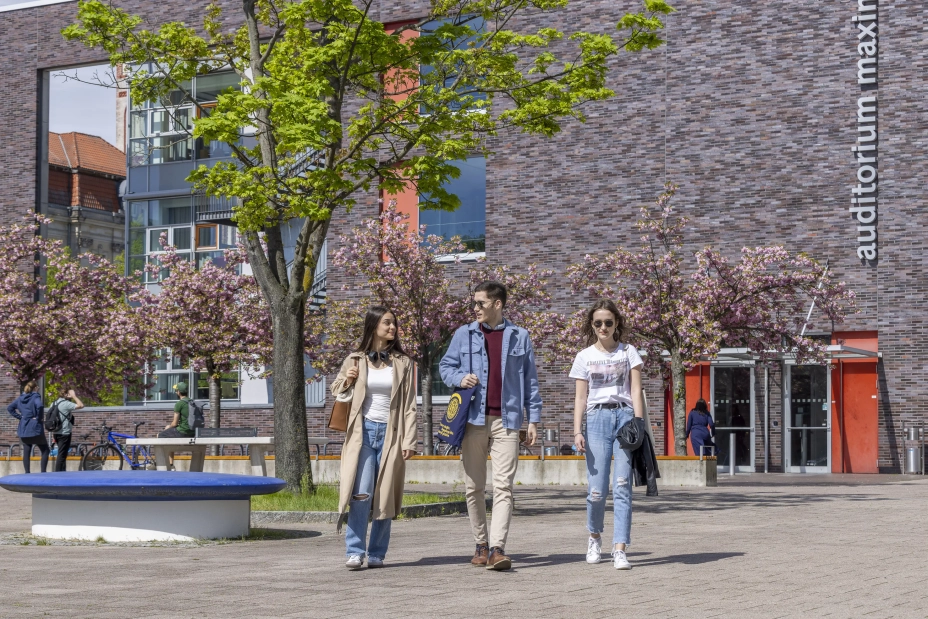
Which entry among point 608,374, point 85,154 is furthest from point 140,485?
point 85,154

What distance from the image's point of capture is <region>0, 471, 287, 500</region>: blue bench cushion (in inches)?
430

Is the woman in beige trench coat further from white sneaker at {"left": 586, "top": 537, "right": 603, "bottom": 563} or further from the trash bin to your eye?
the trash bin

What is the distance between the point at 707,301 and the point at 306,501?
13.2 metres

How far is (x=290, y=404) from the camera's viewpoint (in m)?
15.0

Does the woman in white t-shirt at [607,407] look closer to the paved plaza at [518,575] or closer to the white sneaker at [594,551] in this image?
the white sneaker at [594,551]

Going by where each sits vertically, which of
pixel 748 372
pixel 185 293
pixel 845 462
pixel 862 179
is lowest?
pixel 845 462

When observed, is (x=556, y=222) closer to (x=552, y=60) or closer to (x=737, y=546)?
(x=552, y=60)

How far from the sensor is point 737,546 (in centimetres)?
1074

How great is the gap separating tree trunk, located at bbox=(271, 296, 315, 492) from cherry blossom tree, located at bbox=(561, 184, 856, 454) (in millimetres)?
11142

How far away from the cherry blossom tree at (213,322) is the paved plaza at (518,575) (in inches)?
687

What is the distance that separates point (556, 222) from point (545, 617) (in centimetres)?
2595

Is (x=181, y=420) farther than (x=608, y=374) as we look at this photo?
Yes

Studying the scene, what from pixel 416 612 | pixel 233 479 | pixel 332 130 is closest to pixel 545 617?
pixel 416 612

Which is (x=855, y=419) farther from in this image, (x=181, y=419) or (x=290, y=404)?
(x=290, y=404)
